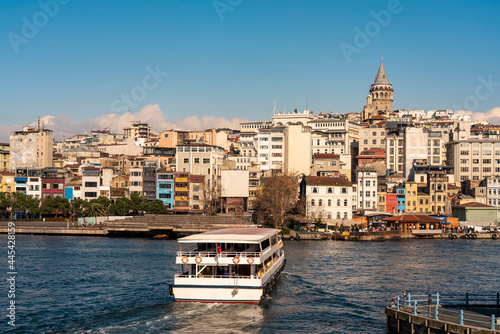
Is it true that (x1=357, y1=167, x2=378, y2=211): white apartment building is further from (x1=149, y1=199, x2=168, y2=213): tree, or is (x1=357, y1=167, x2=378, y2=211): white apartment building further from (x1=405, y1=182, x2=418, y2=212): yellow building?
(x1=149, y1=199, x2=168, y2=213): tree

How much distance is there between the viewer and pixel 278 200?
82.2 meters

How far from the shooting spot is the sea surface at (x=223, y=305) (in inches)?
1115

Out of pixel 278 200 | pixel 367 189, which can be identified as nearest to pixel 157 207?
pixel 278 200

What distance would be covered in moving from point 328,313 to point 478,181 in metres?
78.7

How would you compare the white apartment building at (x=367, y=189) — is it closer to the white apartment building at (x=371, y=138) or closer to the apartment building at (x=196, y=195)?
the apartment building at (x=196, y=195)

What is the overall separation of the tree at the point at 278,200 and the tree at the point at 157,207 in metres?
14.3

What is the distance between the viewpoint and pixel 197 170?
103 metres

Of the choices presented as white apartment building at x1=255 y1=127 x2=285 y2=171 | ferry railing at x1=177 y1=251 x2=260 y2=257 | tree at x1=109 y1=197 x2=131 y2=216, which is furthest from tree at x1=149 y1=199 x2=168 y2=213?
ferry railing at x1=177 y1=251 x2=260 y2=257

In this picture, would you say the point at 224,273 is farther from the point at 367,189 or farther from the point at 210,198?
the point at 367,189

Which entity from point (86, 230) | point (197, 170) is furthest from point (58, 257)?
point (197, 170)

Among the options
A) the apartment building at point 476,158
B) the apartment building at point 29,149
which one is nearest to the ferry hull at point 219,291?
the apartment building at point 476,158

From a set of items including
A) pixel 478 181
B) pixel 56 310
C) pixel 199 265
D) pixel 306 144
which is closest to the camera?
pixel 56 310

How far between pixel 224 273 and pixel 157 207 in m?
56.3

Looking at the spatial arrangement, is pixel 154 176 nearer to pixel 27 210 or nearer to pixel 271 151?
pixel 27 210
